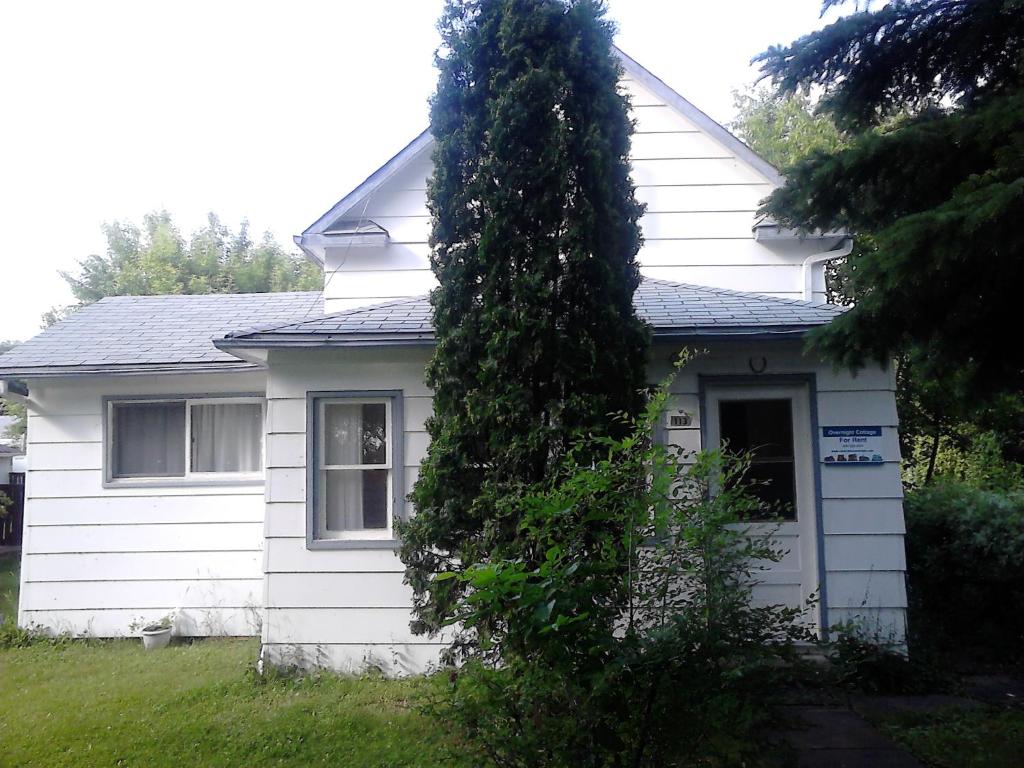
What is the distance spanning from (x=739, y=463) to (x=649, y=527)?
19.2 inches

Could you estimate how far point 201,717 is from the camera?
6.05 m

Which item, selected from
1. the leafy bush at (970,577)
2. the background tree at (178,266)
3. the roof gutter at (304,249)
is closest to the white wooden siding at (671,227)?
the roof gutter at (304,249)

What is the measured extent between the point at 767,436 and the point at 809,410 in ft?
1.38

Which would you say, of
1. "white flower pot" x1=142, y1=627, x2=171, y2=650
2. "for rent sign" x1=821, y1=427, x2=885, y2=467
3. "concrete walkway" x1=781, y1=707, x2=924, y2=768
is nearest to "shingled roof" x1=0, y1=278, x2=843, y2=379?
"for rent sign" x1=821, y1=427, x2=885, y2=467

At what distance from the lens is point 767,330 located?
6.91 metres

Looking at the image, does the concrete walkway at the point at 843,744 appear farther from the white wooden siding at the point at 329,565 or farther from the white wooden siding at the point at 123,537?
the white wooden siding at the point at 123,537

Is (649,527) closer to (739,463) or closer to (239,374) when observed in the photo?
(739,463)

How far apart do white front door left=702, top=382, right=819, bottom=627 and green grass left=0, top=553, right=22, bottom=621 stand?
26.2ft

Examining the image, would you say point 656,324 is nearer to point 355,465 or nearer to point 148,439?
point 355,465

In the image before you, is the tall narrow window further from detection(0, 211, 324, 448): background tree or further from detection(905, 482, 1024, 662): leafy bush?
detection(0, 211, 324, 448): background tree

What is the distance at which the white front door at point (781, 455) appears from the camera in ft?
23.4

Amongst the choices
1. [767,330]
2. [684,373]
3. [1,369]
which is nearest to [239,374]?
[1,369]

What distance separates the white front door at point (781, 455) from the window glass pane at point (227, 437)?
16.2 ft

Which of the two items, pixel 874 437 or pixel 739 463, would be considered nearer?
pixel 739 463
